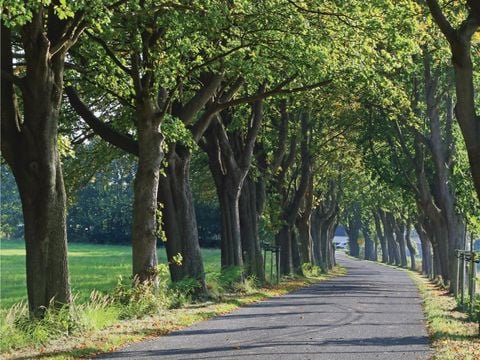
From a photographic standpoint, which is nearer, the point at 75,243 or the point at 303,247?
the point at 303,247

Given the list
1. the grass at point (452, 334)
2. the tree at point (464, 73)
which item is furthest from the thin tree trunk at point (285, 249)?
the tree at point (464, 73)

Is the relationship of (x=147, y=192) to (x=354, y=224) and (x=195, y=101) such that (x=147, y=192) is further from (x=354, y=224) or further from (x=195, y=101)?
(x=354, y=224)

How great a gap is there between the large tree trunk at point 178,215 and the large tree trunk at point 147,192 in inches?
128

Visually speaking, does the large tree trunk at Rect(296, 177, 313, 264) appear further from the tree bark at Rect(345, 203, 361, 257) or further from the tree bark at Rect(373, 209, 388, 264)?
the tree bark at Rect(345, 203, 361, 257)

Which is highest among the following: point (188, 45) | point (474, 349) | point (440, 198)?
point (188, 45)

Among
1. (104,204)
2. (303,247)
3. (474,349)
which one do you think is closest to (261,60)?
(474,349)

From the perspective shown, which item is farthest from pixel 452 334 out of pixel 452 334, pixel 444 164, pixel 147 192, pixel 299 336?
pixel 444 164

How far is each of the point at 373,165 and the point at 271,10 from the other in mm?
19296

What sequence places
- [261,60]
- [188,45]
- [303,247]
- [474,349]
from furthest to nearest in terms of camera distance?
[303,247]
[261,60]
[188,45]
[474,349]

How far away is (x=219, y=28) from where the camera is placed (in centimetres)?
1645

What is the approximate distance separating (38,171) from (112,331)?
289 cm

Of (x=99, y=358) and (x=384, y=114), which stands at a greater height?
(x=384, y=114)

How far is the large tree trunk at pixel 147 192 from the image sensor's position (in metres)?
17.8

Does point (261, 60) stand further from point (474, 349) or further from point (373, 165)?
point (373, 165)
